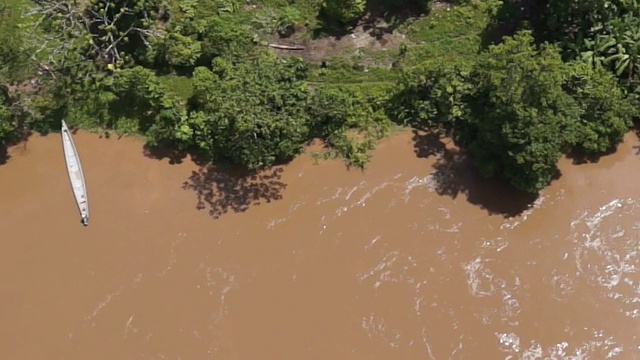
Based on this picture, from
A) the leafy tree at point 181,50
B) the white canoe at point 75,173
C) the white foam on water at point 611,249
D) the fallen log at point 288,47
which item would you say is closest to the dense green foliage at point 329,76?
the leafy tree at point 181,50

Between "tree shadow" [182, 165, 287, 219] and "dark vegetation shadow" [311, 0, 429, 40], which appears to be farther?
"dark vegetation shadow" [311, 0, 429, 40]

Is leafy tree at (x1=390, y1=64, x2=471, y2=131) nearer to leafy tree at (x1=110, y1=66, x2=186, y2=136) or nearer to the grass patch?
the grass patch

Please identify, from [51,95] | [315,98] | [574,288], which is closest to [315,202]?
[315,98]

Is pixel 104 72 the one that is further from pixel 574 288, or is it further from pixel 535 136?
pixel 574 288

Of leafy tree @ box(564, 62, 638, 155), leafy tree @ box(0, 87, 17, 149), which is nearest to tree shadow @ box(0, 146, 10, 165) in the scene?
leafy tree @ box(0, 87, 17, 149)

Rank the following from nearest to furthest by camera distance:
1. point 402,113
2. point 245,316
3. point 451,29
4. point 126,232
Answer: point 245,316, point 126,232, point 402,113, point 451,29

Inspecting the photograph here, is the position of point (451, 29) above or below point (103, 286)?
above

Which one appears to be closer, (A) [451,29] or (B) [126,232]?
(B) [126,232]
